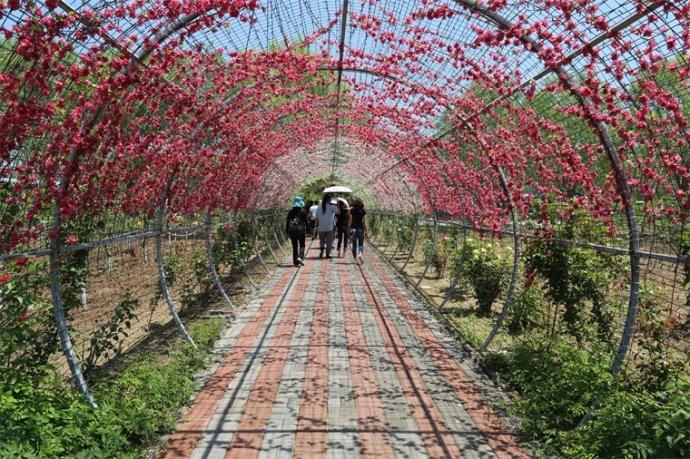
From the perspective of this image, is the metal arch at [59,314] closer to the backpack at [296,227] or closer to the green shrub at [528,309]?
the green shrub at [528,309]

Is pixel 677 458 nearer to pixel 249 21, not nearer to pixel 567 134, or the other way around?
pixel 567 134

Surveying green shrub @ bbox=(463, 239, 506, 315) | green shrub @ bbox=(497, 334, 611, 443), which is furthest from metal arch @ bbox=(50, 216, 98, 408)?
green shrub @ bbox=(463, 239, 506, 315)

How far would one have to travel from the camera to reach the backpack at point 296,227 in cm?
1282

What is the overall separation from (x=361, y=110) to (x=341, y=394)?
6881 mm

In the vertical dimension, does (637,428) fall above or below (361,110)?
below

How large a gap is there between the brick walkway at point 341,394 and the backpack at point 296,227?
3.99 metres

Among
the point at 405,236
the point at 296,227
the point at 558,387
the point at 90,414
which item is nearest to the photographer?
the point at 90,414

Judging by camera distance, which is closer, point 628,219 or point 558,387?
point 628,219

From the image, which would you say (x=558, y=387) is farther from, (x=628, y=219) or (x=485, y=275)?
(x=485, y=275)

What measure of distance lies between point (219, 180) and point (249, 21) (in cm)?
480

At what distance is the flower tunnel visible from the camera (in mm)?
3785

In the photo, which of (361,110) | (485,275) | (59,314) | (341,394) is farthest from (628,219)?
(361,110)

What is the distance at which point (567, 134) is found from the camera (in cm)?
568

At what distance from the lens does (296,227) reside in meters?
12.9
